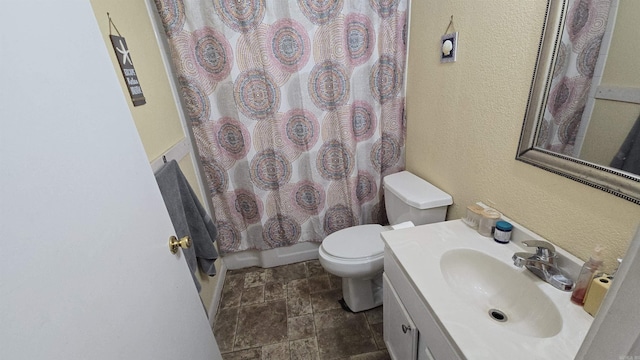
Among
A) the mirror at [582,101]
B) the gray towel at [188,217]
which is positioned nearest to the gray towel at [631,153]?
the mirror at [582,101]

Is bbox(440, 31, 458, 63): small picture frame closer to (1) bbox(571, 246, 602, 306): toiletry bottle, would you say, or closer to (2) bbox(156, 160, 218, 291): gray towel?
(1) bbox(571, 246, 602, 306): toiletry bottle

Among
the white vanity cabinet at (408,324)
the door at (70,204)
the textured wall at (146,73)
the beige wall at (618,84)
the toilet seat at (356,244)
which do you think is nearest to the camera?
the door at (70,204)

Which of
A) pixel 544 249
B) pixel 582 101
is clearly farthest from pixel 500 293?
pixel 582 101

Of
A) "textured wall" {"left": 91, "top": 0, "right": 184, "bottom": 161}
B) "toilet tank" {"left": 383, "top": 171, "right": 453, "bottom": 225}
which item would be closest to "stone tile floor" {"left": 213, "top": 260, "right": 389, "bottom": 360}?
"toilet tank" {"left": 383, "top": 171, "right": 453, "bottom": 225}

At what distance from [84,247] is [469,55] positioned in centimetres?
141

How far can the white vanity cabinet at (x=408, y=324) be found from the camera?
77 centimetres

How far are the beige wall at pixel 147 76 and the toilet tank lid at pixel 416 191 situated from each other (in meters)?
1.24

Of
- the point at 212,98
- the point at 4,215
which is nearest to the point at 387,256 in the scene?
the point at 4,215

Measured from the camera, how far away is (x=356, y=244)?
Answer: 60.5 inches

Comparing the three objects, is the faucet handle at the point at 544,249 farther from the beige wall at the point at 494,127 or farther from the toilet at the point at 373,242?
the toilet at the point at 373,242

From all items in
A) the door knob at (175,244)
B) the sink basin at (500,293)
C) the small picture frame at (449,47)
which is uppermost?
the small picture frame at (449,47)

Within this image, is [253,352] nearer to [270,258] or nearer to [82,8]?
[270,258]

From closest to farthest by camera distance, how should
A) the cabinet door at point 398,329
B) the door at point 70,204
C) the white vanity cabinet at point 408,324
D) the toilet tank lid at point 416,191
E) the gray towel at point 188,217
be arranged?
the door at point 70,204 → the white vanity cabinet at point 408,324 → the cabinet door at point 398,329 → the gray towel at point 188,217 → the toilet tank lid at point 416,191

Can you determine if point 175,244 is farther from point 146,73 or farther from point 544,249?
point 544,249
